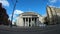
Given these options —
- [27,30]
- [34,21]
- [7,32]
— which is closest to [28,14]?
[34,21]

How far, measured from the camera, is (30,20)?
41.9 feet

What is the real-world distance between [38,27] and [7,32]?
266cm

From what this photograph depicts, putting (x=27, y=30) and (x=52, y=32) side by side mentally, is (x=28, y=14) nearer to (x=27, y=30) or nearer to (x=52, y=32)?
(x=27, y=30)

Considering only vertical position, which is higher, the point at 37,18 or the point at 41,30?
the point at 37,18

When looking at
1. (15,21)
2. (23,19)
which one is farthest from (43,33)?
(15,21)

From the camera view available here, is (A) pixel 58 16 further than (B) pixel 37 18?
Yes

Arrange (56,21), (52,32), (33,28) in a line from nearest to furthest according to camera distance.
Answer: (52,32) → (33,28) → (56,21)

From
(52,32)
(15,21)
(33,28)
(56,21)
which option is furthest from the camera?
(56,21)

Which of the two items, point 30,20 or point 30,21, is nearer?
point 30,21

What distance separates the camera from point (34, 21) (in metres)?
12.8

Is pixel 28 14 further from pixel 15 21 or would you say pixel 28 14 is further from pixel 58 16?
pixel 58 16

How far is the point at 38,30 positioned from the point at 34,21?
4.20 ft

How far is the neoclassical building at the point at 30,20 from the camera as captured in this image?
12.6 metres

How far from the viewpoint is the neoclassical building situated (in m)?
12.6
